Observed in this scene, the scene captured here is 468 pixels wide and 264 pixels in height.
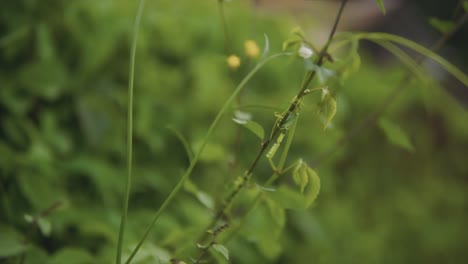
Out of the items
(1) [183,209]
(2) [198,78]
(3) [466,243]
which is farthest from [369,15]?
(1) [183,209]

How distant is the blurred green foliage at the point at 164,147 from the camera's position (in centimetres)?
83

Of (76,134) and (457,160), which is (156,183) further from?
(457,160)

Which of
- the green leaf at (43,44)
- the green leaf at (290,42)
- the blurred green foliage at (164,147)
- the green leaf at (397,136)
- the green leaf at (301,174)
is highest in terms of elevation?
the green leaf at (290,42)

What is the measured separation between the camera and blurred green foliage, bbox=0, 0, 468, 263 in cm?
83

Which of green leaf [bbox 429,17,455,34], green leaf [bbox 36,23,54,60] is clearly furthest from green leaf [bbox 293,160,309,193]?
green leaf [bbox 36,23,54,60]

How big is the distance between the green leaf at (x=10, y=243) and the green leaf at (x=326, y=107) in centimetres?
54

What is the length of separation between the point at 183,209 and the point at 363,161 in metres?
0.89

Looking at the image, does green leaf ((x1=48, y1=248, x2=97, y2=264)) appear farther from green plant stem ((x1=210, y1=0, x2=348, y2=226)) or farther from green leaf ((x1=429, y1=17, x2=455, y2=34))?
green leaf ((x1=429, y1=17, x2=455, y2=34))

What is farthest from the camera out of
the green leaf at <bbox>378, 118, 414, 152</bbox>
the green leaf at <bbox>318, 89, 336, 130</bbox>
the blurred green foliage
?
the blurred green foliage

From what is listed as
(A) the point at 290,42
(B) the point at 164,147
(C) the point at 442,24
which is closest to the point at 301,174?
(A) the point at 290,42

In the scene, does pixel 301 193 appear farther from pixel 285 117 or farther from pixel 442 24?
pixel 442 24

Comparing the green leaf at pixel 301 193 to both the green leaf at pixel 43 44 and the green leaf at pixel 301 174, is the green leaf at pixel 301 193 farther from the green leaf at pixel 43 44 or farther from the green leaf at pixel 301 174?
the green leaf at pixel 43 44

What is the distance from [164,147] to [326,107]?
71 cm

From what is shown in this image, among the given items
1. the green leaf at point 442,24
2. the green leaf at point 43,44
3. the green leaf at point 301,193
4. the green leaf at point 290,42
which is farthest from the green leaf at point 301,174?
the green leaf at point 43,44
